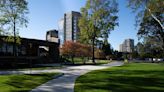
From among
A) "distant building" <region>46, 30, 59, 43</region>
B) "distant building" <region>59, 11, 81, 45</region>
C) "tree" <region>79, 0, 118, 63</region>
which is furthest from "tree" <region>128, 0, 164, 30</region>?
"distant building" <region>59, 11, 81, 45</region>

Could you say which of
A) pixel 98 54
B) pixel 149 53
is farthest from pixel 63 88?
pixel 149 53

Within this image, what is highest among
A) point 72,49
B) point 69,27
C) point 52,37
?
point 69,27

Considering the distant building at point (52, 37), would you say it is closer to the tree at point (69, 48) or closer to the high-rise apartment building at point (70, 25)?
the tree at point (69, 48)

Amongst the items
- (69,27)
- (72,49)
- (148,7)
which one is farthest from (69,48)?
(69,27)

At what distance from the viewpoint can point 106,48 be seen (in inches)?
4419

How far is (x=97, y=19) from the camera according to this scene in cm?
5272

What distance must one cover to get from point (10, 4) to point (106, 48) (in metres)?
84.1

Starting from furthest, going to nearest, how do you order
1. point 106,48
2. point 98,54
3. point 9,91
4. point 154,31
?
point 106,48
point 98,54
point 154,31
point 9,91

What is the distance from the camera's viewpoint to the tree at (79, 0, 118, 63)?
52312 mm

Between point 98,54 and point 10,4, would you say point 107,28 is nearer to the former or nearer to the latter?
point 10,4

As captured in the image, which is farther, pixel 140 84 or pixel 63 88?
pixel 140 84

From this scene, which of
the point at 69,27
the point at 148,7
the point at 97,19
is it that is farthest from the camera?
the point at 69,27

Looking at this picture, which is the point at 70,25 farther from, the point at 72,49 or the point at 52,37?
the point at 72,49

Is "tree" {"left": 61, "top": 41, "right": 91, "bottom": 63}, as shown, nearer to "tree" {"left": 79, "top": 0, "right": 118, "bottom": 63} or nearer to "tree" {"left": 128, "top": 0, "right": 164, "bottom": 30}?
"tree" {"left": 79, "top": 0, "right": 118, "bottom": 63}
